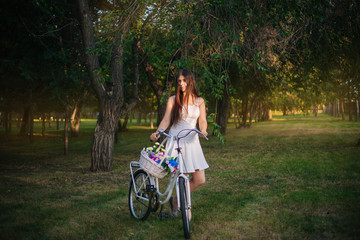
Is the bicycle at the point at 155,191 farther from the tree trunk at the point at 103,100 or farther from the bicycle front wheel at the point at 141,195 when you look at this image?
the tree trunk at the point at 103,100

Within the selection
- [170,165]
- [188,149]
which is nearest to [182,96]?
[188,149]

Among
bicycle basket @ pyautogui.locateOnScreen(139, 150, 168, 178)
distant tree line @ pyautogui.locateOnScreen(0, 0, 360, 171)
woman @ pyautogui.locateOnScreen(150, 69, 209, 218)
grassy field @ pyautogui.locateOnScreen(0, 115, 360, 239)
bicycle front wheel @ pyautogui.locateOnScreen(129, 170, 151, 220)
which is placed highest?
distant tree line @ pyautogui.locateOnScreen(0, 0, 360, 171)

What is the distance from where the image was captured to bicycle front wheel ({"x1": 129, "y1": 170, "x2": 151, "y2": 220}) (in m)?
4.83

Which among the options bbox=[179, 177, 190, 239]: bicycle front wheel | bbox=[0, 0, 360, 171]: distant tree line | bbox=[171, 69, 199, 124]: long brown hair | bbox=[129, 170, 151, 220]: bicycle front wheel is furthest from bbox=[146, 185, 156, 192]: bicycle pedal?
bbox=[0, 0, 360, 171]: distant tree line

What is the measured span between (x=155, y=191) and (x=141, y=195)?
36cm

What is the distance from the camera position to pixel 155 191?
465 cm

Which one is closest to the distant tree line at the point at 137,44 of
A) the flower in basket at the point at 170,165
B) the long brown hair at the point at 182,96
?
the long brown hair at the point at 182,96

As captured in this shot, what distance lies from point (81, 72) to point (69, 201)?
782 cm

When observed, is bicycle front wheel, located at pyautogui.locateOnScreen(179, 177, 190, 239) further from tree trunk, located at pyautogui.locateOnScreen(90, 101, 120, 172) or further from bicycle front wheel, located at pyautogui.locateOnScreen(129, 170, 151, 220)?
tree trunk, located at pyautogui.locateOnScreen(90, 101, 120, 172)

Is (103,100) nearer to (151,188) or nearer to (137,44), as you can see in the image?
(137,44)

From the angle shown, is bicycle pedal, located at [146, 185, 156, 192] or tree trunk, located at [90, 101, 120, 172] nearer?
bicycle pedal, located at [146, 185, 156, 192]

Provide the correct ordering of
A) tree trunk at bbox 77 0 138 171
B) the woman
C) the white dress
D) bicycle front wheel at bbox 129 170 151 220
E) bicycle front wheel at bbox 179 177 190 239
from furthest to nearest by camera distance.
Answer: tree trunk at bbox 77 0 138 171 < bicycle front wheel at bbox 129 170 151 220 < the woman < the white dress < bicycle front wheel at bbox 179 177 190 239

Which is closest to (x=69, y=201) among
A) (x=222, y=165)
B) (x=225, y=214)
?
(x=225, y=214)

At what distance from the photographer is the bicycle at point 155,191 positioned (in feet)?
13.5
